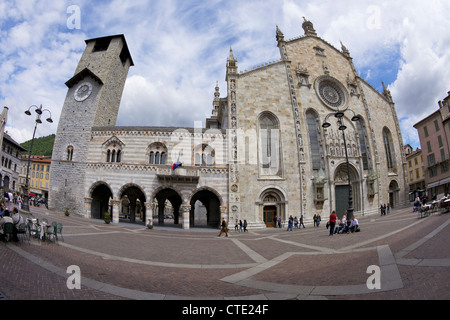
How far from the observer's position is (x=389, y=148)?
33031 mm

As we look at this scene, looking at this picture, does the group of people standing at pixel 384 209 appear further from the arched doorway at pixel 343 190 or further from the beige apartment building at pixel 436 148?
the beige apartment building at pixel 436 148

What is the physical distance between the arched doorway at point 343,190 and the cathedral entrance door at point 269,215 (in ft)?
26.3

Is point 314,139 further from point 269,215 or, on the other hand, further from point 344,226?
point 344,226

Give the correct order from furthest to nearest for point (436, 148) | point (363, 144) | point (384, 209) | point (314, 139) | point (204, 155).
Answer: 1. point (363, 144)
2. point (436, 148)
3. point (314, 139)
4. point (204, 155)
5. point (384, 209)

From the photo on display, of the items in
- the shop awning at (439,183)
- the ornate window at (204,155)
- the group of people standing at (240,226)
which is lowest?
the group of people standing at (240,226)

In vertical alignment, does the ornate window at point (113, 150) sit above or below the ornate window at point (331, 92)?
below

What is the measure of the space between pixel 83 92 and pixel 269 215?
30462 mm

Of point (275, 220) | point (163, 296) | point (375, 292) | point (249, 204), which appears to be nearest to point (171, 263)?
point (163, 296)

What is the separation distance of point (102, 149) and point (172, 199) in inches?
461

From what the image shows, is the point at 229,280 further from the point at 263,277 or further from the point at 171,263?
the point at 171,263

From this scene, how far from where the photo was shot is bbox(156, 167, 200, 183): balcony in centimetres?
2380

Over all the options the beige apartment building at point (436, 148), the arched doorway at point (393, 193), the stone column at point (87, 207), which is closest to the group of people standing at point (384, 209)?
the arched doorway at point (393, 193)

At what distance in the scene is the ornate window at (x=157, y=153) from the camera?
25688 millimetres

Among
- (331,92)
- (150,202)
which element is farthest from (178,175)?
(331,92)
